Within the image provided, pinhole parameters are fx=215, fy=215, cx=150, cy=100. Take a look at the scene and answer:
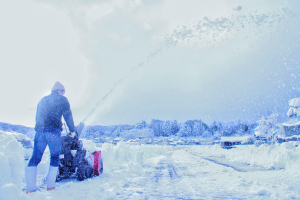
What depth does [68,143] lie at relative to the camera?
19.0ft

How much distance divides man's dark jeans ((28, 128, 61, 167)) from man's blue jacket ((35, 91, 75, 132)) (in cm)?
11

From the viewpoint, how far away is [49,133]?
4465mm

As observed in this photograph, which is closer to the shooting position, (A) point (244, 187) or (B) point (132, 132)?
(A) point (244, 187)

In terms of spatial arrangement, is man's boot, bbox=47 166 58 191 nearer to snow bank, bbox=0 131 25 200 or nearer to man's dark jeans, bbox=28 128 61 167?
man's dark jeans, bbox=28 128 61 167

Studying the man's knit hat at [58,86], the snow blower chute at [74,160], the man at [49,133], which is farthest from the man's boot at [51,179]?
the man's knit hat at [58,86]

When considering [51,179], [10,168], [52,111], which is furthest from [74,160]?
[10,168]

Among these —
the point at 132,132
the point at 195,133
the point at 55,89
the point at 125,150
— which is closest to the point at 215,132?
the point at 195,133

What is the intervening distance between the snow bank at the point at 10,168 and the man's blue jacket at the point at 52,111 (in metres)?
0.66

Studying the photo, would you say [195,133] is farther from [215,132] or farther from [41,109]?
[41,109]

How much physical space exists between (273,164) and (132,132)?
108 metres

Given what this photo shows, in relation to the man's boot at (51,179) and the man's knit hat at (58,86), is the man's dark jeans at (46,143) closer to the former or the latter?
the man's boot at (51,179)

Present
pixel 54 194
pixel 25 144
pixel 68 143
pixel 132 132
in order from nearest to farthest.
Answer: pixel 54 194, pixel 68 143, pixel 25 144, pixel 132 132

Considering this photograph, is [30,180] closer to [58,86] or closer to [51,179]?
[51,179]

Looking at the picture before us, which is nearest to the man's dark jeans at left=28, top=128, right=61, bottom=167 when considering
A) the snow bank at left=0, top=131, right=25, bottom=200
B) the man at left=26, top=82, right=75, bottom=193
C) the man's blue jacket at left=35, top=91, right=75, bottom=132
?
the man at left=26, top=82, right=75, bottom=193
